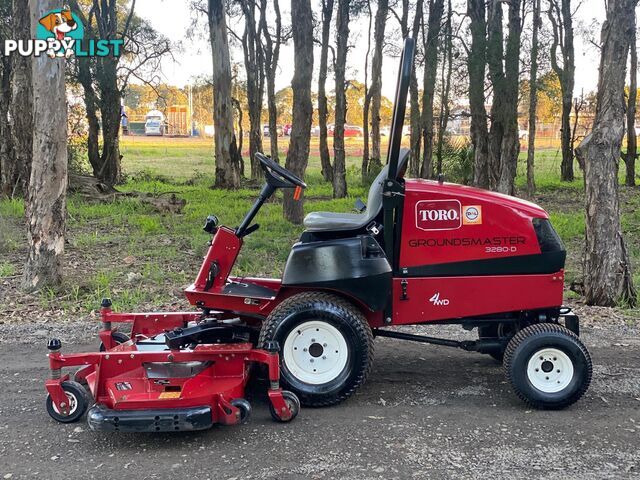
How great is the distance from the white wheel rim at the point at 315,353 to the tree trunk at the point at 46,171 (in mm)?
4391

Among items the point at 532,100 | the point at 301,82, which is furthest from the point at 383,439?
the point at 532,100

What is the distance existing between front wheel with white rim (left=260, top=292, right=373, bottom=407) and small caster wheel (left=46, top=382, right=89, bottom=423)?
1236 mm

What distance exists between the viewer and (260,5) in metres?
24.8

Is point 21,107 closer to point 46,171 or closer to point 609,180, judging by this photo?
point 46,171

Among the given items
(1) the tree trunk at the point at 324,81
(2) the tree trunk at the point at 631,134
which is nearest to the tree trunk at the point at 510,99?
(2) the tree trunk at the point at 631,134

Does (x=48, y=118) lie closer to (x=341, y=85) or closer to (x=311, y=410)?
(x=311, y=410)

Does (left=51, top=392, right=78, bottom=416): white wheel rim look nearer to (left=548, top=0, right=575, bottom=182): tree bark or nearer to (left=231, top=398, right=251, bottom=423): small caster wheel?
(left=231, top=398, right=251, bottom=423): small caster wheel

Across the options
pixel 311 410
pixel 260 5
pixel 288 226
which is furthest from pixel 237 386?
pixel 260 5

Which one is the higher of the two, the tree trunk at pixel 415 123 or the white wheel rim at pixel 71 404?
the tree trunk at pixel 415 123

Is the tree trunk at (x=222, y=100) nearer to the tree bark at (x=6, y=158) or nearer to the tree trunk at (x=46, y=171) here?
the tree bark at (x=6, y=158)

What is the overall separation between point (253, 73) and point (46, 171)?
19.5m

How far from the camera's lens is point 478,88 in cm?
1395

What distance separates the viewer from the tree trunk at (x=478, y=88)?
45.4ft

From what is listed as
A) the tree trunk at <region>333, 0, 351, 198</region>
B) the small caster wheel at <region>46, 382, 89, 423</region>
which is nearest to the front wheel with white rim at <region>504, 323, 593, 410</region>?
the small caster wheel at <region>46, 382, 89, 423</region>
